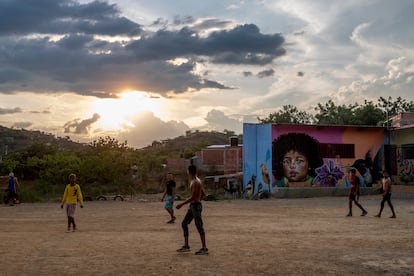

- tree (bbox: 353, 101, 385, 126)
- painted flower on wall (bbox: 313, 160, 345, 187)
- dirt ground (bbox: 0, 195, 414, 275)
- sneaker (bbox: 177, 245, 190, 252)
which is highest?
tree (bbox: 353, 101, 385, 126)

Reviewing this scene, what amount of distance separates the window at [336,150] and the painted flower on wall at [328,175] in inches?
20.4

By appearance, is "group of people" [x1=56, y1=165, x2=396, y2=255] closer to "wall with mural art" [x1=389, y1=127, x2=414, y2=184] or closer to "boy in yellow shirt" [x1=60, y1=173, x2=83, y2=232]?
"boy in yellow shirt" [x1=60, y1=173, x2=83, y2=232]

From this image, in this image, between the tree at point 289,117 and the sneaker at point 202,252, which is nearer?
the sneaker at point 202,252

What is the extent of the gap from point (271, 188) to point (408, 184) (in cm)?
928

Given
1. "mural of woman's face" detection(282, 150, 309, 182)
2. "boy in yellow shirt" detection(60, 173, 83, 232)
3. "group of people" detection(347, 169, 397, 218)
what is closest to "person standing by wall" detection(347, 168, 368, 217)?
"group of people" detection(347, 169, 397, 218)

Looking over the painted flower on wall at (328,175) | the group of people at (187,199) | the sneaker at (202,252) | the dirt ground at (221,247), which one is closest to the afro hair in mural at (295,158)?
the painted flower on wall at (328,175)

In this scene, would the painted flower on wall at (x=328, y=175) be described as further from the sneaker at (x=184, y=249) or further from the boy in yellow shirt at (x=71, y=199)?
the sneaker at (x=184, y=249)

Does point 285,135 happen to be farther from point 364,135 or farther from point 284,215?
point 284,215

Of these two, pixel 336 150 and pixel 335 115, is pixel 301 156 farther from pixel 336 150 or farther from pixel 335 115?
pixel 335 115

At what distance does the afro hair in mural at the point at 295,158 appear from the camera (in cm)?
3136

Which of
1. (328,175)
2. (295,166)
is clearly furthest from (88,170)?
(328,175)

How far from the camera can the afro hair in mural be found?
3136cm

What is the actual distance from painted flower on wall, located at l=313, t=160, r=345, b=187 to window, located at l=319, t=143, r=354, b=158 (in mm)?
518

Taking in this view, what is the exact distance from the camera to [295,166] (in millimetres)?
31812
